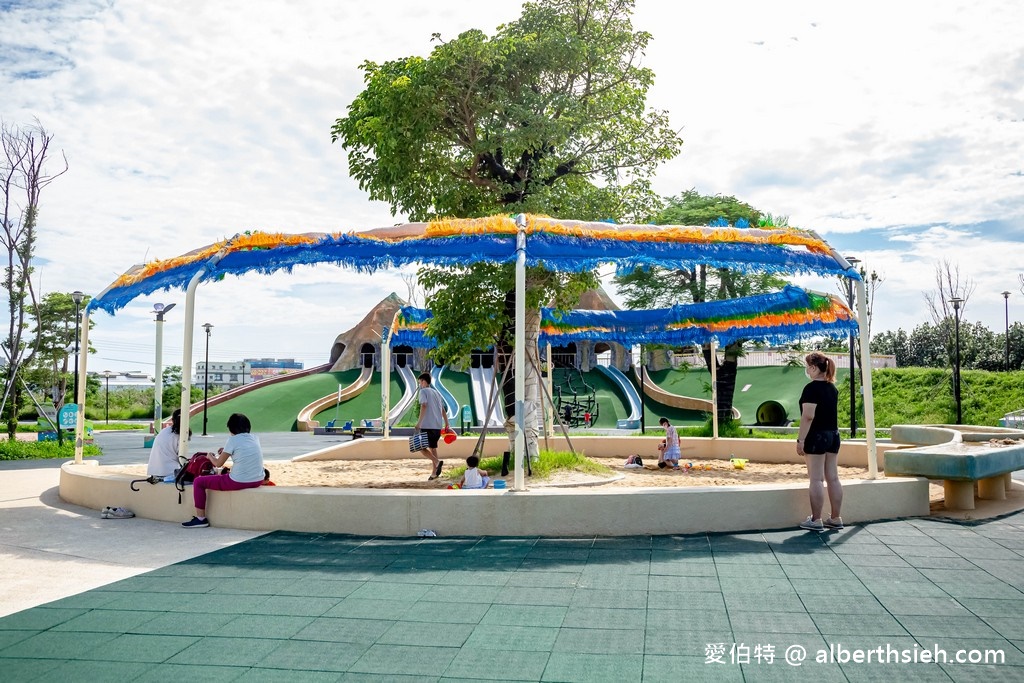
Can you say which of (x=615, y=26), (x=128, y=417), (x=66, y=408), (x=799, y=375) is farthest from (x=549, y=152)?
(x=128, y=417)

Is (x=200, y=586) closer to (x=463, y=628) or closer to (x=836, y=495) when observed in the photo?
(x=463, y=628)

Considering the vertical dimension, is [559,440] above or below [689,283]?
below

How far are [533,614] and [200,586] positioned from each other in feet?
8.30

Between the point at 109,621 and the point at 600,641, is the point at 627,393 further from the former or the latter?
the point at 109,621

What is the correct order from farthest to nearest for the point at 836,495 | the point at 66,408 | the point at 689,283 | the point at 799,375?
the point at 799,375 → the point at 689,283 → the point at 66,408 → the point at 836,495

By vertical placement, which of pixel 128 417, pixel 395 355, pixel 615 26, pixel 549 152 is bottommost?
pixel 128 417

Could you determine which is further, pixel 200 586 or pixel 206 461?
pixel 206 461

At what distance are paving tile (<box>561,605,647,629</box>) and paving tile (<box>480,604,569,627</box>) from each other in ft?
0.19

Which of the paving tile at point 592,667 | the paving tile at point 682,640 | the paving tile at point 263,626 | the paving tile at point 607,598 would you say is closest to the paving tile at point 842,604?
the paving tile at point 682,640

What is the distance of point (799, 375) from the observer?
1344 inches

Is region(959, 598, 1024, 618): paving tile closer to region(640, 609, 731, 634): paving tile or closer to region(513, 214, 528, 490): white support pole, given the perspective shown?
region(640, 609, 731, 634): paving tile

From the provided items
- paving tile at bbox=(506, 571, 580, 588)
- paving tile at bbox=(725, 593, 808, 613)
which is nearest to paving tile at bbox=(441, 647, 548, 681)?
paving tile at bbox=(506, 571, 580, 588)

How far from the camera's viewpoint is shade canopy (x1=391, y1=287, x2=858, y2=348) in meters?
14.0

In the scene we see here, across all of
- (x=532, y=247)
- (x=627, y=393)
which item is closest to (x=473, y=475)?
(x=532, y=247)
